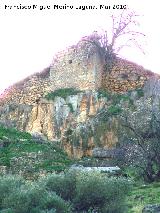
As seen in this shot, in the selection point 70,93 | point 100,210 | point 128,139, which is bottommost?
point 100,210

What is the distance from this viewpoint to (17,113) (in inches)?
1361

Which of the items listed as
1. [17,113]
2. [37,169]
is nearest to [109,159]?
[37,169]

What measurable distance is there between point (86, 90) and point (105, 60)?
8.56 ft

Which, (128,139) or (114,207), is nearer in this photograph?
(114,207)

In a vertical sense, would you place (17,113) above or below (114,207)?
above

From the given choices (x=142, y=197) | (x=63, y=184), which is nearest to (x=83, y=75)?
(x=142, y=197)

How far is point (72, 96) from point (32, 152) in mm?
8459

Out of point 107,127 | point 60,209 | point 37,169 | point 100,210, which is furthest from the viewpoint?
point 107,127

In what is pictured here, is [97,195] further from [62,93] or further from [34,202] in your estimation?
[62,93]

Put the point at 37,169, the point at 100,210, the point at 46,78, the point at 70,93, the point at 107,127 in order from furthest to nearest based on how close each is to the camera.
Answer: the point at 46,78 → the point at 70,93 → the point at 107,127 → the point at 37,169 → the point at 100,210

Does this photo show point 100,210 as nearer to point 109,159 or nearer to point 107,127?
point 109,159

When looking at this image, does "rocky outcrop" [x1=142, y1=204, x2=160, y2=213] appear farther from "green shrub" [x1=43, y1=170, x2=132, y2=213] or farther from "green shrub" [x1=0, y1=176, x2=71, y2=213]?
"green shrub" [x1=0, y1=176, x2=71, y2=213]

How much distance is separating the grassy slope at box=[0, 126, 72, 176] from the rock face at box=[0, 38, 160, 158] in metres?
2.64

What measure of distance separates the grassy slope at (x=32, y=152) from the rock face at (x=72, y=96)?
2.64 m
